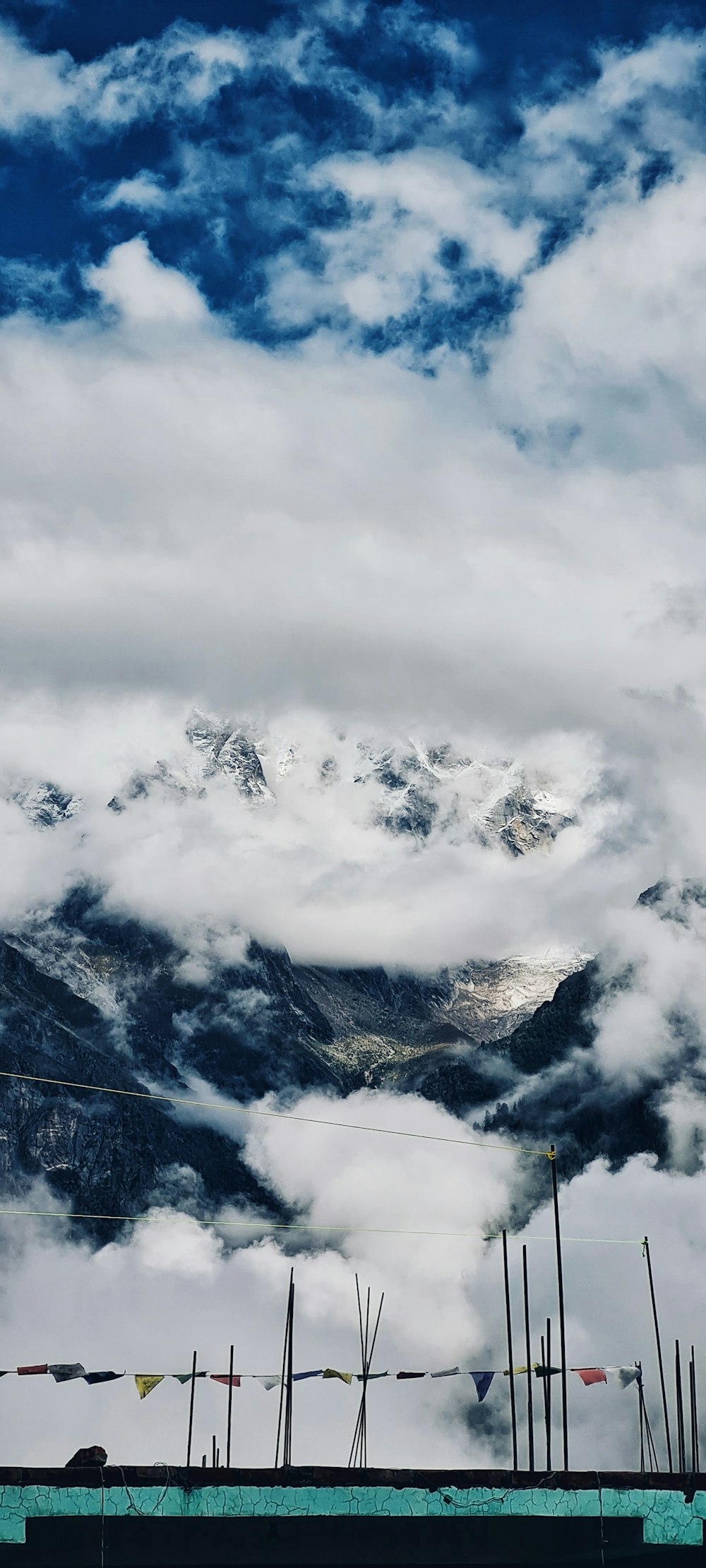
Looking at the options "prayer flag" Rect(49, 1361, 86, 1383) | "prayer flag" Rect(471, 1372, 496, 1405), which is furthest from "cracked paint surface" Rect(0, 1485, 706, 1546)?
"prayer flag" Rect(471, 1372, 496, 1405)

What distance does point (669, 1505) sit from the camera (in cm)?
5456

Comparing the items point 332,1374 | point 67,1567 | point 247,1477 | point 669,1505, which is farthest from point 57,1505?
point 332,1374

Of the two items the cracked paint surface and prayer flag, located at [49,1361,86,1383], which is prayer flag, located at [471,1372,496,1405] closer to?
prayer flag, located at [49,1361,86,1383]

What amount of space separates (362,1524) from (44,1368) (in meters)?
24.3

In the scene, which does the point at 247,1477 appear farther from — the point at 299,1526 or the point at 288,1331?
the point at 288,1331

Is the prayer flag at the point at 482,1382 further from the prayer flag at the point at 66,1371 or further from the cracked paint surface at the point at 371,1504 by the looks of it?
the cracked paint surface at the point at 371,1504

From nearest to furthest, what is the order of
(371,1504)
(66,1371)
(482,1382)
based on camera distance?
(371,1504) < (66,1371) < (482,1382)

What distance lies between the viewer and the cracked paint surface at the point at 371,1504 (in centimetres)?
5250

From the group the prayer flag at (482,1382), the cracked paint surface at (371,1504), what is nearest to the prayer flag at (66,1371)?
the cracked paint surface at (371,1504)

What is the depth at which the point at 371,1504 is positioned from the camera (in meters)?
54.0

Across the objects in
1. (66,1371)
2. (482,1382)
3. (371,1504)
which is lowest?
(371,1504)

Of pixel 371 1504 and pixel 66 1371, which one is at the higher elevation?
pixel 66 1371

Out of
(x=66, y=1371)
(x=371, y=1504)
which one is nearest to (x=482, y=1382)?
(x=66, y=1371)

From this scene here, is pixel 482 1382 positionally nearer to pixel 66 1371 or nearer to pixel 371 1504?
pixel 66 1371
